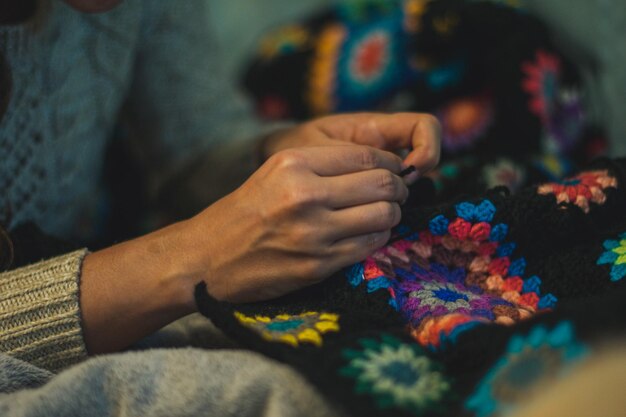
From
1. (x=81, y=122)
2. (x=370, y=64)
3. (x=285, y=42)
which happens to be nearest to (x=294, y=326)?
(x=81, y=122)

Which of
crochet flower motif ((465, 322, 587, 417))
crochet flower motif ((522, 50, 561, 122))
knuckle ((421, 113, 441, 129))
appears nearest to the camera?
crochet flower motif ((465, 322, 587, 417))

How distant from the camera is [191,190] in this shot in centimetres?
92

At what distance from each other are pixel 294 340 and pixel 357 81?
61cm

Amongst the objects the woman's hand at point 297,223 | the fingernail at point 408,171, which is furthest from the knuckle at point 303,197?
the fingernail at point 408,171

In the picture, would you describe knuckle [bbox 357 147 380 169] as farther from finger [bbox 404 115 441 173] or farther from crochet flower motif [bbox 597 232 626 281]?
crochet flower motif [bbox 597 232 626 281]

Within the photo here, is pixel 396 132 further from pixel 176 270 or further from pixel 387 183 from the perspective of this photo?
pixel 176 270

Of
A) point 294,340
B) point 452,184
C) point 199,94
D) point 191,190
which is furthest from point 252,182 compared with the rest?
point 199,94

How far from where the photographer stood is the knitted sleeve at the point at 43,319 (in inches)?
22.0

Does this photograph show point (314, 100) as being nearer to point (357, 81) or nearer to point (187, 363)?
point (357, 81)

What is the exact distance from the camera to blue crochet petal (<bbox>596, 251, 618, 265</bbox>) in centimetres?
55

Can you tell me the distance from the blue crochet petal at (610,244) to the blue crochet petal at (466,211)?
12 cm

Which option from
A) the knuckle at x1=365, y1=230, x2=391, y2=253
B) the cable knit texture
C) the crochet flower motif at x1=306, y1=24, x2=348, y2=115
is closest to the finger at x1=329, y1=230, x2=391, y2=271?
the knuckle at x1=365, y1=230, x2=391, y2=253

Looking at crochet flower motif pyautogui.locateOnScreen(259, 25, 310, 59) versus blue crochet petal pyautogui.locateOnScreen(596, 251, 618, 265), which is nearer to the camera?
blue crochet petal pyautogui.locateOnScreen(596, 251, 618, 265)

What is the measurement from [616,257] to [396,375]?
243mm
